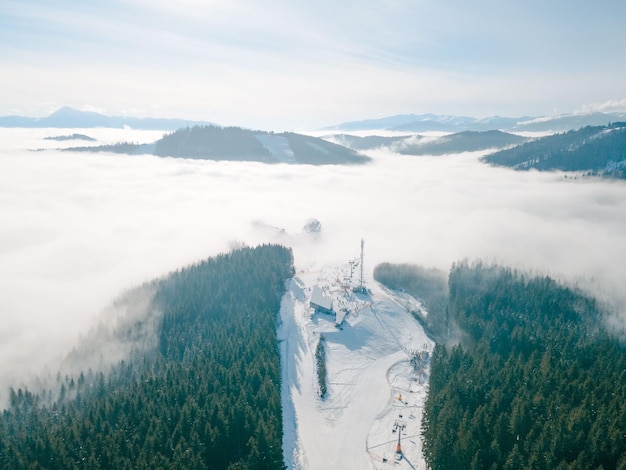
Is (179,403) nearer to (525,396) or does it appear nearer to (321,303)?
(321,303)

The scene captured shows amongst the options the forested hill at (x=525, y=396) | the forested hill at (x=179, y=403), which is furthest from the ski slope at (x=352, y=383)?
the forested hill at (x=525, y=396)

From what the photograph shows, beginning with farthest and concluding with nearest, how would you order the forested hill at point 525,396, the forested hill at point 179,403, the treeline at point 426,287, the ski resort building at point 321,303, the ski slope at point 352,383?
the treeline at point 426,287 → the ski resort building at point 321,303 → the ski slope at point 352,383 → the forested hill at point 179,403 → the forested hill at point 525,396

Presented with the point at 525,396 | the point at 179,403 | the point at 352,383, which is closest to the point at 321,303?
the point at 352,383

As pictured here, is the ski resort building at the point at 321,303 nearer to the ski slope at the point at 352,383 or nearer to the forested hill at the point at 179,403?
the ski slope at the point at 352,383

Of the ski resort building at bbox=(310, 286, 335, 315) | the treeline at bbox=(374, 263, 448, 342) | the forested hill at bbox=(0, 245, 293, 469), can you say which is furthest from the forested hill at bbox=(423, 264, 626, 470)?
the ski resort building at bbox=(310, 286, 335, 315)

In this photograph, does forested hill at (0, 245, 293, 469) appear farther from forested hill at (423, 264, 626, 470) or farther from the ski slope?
forested hill at (423, 264, 626, 470)

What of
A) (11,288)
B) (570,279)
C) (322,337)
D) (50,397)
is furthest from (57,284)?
(570,279)
